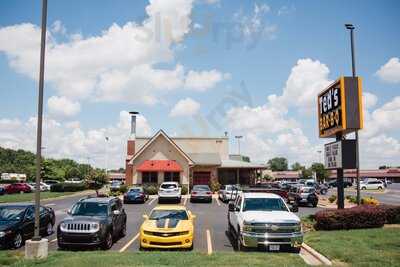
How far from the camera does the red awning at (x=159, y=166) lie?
139 ft

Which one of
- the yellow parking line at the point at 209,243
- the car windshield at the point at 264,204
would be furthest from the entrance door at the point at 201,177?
the car windshield at the point at 264,204

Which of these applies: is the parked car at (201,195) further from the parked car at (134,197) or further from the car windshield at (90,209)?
the car windshield at (90,209)

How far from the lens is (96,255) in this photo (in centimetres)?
1108

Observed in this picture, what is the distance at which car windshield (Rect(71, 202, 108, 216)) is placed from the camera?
Answer: 14203 millimetres

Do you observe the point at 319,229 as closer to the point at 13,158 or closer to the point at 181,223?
the point at 181,223

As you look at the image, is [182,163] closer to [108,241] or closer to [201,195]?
[201,195]

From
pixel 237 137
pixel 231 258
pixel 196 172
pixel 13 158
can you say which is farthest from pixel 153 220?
pixel 13 158

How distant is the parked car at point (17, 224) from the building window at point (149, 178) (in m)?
27.3

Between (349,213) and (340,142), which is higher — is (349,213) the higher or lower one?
the lower one


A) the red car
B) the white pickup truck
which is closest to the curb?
the white pickup truck

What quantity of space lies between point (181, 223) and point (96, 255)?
306 centimetres

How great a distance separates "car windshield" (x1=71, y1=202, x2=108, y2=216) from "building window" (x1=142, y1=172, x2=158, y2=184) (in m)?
29.0

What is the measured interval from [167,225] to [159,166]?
1179 inches

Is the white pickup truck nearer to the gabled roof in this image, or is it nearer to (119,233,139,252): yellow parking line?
(119,233,139,252): yellow parking line
